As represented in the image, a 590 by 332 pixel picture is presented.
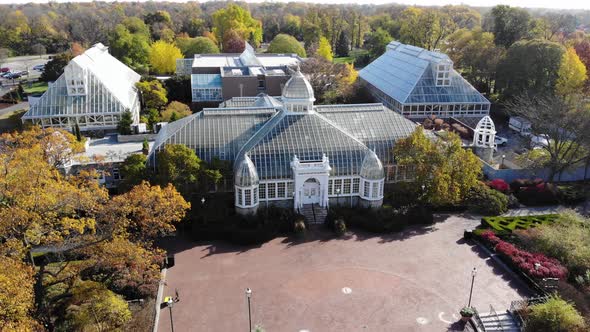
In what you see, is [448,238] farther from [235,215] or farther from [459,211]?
[235,215]

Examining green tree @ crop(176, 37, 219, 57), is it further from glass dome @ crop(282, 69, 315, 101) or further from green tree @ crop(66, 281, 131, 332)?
green tree @ crop(66, 281, 131, 332)

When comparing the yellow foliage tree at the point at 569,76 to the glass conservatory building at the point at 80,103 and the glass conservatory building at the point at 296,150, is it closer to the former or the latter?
the glass conservatory building at the point at 296,150

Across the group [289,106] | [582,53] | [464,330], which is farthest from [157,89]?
[582,53]

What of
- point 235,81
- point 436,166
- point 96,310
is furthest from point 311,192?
point 235,81

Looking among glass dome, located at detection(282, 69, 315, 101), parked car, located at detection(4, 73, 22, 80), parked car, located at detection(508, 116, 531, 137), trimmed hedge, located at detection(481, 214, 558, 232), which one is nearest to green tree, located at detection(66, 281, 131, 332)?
glass dome, located at detection(282, 69, 315, 101)

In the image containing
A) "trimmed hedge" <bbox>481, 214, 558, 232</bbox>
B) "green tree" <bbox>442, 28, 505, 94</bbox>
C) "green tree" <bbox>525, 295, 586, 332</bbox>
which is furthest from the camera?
"green tree" <bbox>442, 28, 505, 94</bbox>

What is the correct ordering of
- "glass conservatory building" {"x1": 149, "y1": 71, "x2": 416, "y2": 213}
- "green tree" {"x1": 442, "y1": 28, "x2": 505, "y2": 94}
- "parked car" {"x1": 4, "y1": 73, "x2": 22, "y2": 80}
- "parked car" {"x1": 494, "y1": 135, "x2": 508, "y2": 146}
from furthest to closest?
"parked car" {"x1": 4, "y1": 73, "x2": 22, "y2": 80}
"green tree" {"x1": 442, "y1": 28, "x2": 505, "y2": 94}
"parked car" {"x1": 494, "y1": 135, "x2": 508, "y2": 146}
"glass conservatory building" {"x1": 149, "y1": 71, "x2": 416, "y2": 213}
